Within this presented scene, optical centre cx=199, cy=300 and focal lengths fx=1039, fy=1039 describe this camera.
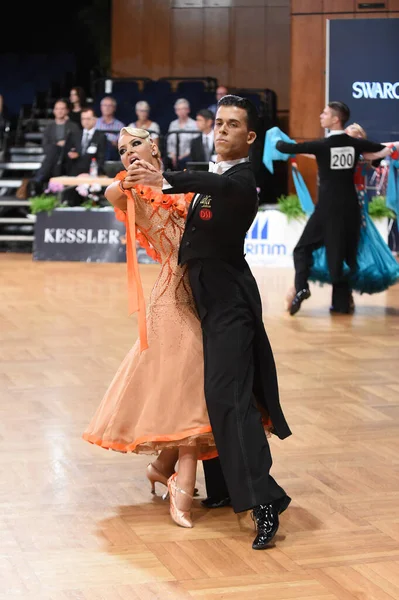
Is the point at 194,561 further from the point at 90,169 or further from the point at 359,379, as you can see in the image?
the point at 90,169

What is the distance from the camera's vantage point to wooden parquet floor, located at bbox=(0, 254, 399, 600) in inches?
117

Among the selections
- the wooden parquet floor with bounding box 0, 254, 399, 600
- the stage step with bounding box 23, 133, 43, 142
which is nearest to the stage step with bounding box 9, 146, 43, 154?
the stage step with bounding box 23, 133, 43, 142

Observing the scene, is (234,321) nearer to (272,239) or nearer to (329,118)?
(329,118)

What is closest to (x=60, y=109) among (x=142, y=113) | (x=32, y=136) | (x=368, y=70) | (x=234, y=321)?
(x=142, y=113)

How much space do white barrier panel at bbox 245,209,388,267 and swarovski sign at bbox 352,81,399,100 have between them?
1650mm

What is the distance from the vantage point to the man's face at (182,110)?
38.0 feet

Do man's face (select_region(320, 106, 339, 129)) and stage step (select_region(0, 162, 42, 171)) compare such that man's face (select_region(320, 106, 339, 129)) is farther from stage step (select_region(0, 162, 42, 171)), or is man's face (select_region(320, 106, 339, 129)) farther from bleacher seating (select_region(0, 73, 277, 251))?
stage step (select_region(0, 162, 42, 171))

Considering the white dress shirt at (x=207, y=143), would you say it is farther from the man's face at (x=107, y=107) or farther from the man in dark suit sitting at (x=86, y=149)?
the man's face at (x=107, y=107)

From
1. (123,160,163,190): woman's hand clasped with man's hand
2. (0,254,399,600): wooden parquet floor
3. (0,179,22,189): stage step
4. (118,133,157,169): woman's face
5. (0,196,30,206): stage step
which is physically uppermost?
(118,133,157,169): woman's face

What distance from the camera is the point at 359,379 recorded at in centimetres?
566

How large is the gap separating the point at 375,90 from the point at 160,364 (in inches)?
324

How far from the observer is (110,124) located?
467 inches

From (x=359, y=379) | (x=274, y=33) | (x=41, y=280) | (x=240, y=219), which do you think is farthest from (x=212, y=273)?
(x=274, y=33)

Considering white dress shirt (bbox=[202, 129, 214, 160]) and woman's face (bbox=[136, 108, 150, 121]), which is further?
woman's face (bbox=[136, 108, 150, 121])
